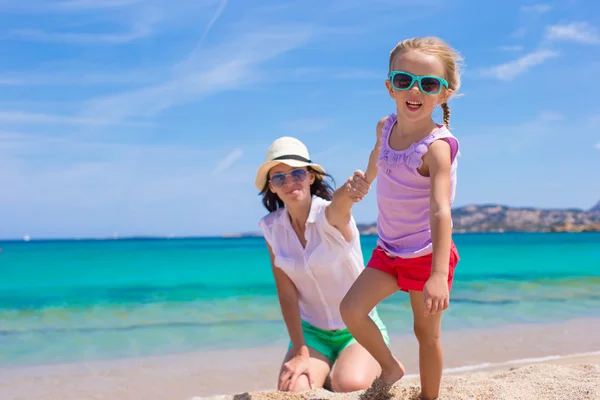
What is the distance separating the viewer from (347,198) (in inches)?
145

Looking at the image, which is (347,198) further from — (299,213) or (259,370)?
(259,370)

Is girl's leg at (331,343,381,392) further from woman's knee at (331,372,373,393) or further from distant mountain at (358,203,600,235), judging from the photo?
distant mountain at (358,203,600,235)

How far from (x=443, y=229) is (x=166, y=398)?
3.49 meters

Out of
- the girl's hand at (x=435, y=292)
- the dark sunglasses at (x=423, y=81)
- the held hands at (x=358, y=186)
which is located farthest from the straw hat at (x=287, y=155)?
the girl's hand at (x=435, y=292)

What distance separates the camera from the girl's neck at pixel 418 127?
2.90 meters

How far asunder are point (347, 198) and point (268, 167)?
0.70 meters

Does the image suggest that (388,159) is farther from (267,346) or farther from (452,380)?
(267,346)

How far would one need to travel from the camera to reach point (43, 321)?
981 cm

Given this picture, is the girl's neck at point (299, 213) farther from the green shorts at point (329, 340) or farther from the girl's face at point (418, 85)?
the girl's face at point (418, 85)

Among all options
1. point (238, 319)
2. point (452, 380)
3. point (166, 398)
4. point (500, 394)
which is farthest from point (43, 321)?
point (500, 394)

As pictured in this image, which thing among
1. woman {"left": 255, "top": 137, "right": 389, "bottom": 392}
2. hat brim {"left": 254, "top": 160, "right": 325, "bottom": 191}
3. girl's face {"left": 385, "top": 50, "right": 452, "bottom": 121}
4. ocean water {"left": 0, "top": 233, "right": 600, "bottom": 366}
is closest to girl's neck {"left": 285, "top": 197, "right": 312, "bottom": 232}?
Answer: woman {"left": 255, "top": 137, "right": 389, "bottom": 392}

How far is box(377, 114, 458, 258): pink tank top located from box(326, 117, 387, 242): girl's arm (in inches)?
4.4

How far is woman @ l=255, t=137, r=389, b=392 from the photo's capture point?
3.95 metres

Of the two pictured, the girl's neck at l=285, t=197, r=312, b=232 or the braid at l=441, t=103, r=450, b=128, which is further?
the girl's neck at l=285, t=197, r=312, b=232
